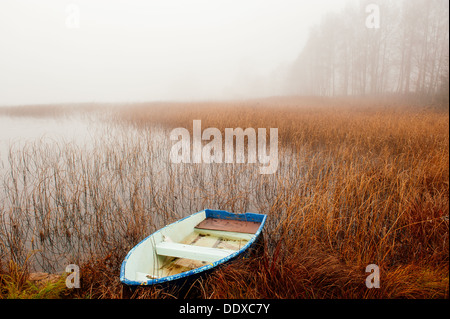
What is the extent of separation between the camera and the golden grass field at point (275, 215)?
2295 millimetres

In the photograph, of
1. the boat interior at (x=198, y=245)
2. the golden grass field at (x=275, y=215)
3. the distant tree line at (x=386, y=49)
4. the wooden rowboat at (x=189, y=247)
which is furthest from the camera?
the distant tree line at (x=386, y=49)

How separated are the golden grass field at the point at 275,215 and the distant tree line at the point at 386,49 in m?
8.26

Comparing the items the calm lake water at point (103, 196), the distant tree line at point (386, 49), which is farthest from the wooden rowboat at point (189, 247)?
the distant tree line at point (386, 49)

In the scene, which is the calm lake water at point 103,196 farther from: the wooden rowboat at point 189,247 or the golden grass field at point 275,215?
the wooden rowboat at point 189,247

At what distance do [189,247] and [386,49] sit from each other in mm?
25012

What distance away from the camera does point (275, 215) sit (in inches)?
158

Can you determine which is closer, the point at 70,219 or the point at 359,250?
the point at 359,250

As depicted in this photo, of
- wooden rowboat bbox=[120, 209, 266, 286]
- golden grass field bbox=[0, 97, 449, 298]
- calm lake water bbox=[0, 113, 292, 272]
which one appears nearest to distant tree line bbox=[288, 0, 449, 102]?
golden grass field bbox=[0, 97, 449, 298]

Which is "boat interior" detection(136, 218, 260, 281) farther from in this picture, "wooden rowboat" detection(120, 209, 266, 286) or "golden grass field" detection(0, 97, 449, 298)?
"golden grass field" detection(0, 97, 449, 298)

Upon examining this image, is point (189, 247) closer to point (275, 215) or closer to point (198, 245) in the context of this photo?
point (198, 245)
